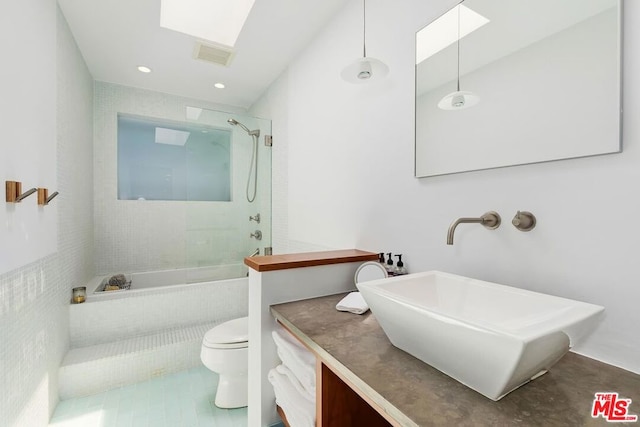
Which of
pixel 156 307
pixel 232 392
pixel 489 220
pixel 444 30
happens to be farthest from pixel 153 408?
pixel 444 30

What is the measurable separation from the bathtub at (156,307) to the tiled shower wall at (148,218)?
0.25 meters

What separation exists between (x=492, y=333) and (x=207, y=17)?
2.55m

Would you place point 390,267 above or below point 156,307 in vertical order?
above

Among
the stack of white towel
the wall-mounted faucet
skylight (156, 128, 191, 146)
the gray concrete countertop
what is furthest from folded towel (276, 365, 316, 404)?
skylight (156, 128, 191, 146)

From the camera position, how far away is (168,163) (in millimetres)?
3295

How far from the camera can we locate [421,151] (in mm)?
1259

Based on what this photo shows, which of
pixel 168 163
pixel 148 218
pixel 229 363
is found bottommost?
pixel 229 363

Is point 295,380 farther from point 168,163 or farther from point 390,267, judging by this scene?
point 168,163

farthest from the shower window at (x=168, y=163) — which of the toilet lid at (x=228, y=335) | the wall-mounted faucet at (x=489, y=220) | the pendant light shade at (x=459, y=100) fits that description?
the wall-mounted faucet at (x=489, y=220)

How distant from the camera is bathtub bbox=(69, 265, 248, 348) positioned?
6.89 ft

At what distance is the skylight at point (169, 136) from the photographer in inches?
125

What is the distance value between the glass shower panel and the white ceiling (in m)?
0.39

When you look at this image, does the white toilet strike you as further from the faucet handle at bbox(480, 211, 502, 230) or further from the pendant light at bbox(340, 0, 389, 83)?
the pendant light at bbox(340, 0, 389, 83)

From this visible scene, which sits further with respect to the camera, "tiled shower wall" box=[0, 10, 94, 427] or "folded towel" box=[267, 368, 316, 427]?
"tiled shower wall" box=[0, 10, 94, 427]
